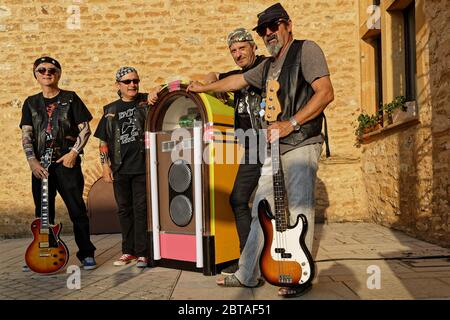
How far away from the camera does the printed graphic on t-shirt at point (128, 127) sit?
4.29 meters

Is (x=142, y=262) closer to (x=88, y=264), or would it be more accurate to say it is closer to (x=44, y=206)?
(x=88, y=264)

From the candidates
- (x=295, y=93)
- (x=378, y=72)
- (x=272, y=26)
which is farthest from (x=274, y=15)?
(x=378, y=72)

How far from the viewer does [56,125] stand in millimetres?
4070

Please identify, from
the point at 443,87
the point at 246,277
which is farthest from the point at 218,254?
the point at 443,87

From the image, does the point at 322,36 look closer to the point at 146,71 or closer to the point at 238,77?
the point at 146,71

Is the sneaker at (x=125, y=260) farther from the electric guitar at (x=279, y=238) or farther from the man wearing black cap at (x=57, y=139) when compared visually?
the electric guitar at (x=279, y=238)

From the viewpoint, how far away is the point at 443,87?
182 inches

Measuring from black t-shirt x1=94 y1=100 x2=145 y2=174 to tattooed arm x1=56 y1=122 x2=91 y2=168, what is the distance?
0.36m

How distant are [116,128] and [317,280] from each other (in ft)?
8.48

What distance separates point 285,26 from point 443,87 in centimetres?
270

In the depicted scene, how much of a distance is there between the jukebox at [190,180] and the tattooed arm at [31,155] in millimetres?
1036

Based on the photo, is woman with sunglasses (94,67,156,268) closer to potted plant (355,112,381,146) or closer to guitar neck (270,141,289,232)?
guitar neck (270,141,289,232)

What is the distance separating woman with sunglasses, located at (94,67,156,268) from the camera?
167 inches

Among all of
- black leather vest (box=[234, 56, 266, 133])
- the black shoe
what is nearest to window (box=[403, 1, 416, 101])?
black leather vest (box=[234, 56, 266, 133])
